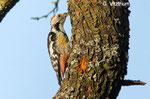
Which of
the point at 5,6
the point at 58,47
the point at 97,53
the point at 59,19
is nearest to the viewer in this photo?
the point at 97,53

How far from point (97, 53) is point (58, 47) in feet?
7.00

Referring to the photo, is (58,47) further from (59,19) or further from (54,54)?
(59,19)

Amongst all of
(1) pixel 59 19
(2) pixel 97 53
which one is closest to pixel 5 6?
(2) pixel 97 53

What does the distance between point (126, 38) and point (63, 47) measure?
1900mm

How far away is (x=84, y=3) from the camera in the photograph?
3676 millimetres

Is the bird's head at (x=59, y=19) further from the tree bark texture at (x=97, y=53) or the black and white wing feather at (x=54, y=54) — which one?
the tree bark texture at (x=97, y=53)

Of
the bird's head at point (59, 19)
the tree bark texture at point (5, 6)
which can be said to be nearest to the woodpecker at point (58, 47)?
the bird's head at point (59, 19)

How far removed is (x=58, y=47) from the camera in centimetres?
540

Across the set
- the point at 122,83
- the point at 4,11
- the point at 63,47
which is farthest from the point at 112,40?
the point at 63,47

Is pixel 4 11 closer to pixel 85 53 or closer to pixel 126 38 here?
pixel 85 53

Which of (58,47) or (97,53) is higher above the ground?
(58,47)

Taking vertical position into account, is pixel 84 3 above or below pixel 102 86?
above

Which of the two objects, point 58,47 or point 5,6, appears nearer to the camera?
point 5,6

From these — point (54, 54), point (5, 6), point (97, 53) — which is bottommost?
point (97, 53)
